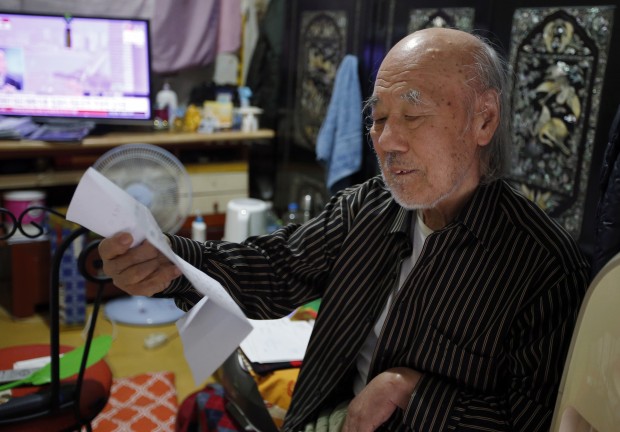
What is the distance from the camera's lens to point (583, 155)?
6.30 ft

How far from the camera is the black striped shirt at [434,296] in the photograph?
1.19 metres

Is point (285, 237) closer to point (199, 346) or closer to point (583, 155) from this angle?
point (199, 346)

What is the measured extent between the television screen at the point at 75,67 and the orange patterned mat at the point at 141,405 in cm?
148

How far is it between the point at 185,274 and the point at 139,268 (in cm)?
16

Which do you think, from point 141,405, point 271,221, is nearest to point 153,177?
point 141,405

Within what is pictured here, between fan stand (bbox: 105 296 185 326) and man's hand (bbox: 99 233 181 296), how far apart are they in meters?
2.10

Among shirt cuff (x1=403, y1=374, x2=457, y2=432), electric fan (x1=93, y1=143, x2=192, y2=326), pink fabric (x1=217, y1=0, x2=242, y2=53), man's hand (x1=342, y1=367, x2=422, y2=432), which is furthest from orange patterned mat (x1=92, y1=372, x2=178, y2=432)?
pink fabric (x1=217, y1=0, x2=242, y2=53)

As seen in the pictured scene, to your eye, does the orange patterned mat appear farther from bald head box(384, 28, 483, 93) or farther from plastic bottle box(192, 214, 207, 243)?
bald head box(384, 28, 483, 93)

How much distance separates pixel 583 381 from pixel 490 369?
34 centimetres

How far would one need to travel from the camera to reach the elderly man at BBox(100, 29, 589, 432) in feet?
3.91

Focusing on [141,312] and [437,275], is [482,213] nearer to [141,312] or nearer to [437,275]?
[437,275]

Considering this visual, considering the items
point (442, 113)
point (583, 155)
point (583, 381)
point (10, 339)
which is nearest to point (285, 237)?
point (442, 113)

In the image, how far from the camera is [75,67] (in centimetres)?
328

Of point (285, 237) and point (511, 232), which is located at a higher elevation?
point (511, 232)
